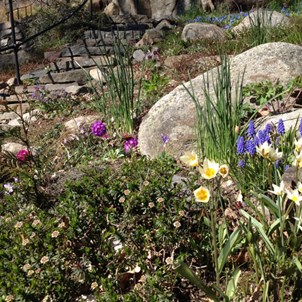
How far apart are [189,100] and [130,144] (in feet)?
2.02

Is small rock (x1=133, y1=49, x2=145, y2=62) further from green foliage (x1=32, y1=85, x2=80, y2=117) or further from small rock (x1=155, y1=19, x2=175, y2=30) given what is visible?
small rock (x1=155, y1=19, x2=175, y2=30)

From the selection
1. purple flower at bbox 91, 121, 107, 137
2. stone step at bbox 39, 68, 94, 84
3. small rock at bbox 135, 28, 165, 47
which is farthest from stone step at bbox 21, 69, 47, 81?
purple flower at bbox 91, 121, 107, 137

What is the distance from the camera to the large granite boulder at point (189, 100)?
398 cm

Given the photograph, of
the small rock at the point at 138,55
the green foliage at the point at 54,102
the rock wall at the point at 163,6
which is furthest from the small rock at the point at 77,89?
the rock wall at the point at 163,6

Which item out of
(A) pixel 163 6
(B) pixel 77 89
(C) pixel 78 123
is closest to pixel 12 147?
(C) pixel 78 123

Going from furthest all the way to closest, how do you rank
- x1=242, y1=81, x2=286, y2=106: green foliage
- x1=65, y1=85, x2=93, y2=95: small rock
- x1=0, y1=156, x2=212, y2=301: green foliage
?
x1=65, y1=85, x2=93, y2=95: small rock < x1=242, y1=81, x2=286, y2=106: green foliage < x1=0, y1=156, x2=212, y2=301: green foliage

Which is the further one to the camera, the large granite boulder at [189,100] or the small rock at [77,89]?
the small rock at [77,89]

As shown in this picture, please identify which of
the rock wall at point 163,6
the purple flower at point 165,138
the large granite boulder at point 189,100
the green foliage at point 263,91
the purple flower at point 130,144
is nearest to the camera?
the purple flower at point 165,138

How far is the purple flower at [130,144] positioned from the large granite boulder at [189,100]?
0.18 feet

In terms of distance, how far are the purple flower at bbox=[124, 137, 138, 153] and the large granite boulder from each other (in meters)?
0.05

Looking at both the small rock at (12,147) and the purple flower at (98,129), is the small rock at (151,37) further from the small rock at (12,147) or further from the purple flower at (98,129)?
the purple flower at (98,129)

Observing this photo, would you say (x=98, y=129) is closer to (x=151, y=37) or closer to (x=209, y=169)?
(x=209, y=169)

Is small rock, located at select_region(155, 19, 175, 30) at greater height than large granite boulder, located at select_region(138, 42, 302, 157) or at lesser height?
lesser

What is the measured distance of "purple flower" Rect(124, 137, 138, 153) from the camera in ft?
13.7
